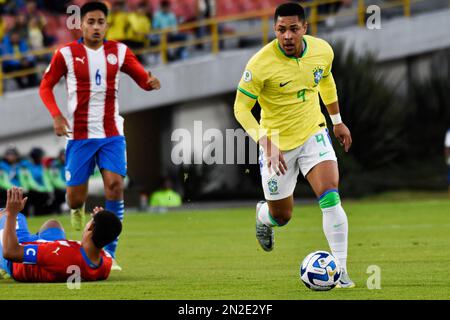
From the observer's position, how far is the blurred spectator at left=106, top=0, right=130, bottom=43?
27.3 meters

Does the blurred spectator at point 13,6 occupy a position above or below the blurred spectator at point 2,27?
above

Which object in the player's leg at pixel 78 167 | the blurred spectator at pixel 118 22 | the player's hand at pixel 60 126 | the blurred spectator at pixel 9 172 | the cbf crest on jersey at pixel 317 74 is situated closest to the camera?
the cbf crest on jersey at pixel 317 74

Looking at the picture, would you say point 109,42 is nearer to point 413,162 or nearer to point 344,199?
point 344,199

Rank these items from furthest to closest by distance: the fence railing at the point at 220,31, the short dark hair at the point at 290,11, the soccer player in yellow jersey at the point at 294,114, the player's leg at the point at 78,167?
the fence railing at the point at 220,31 < the player's leg at the point at 78,167 < the short dark hair at the point at 290,11 < the soccer player in yellow jersey at the point at 294,114

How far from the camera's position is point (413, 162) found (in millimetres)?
31875

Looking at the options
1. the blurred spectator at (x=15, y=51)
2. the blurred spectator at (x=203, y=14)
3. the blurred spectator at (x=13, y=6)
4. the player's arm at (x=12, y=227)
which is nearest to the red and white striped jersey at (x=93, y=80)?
the player's arm at (x=12, y=227)

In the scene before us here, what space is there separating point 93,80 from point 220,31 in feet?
65.5

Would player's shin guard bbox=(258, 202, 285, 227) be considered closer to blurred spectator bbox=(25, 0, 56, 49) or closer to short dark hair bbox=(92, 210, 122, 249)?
short dark hair bbox=(92, 210, 122, 249)

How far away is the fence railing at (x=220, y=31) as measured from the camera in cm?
2867

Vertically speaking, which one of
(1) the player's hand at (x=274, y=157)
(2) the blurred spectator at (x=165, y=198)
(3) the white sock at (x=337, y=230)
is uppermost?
(1) the player's hand at (x=274, y=157)

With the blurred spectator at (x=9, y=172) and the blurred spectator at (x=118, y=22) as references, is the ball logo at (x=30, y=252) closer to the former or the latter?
the blurred spectator at (x=9, y=172)

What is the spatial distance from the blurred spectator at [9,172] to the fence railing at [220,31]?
9.79 ft
